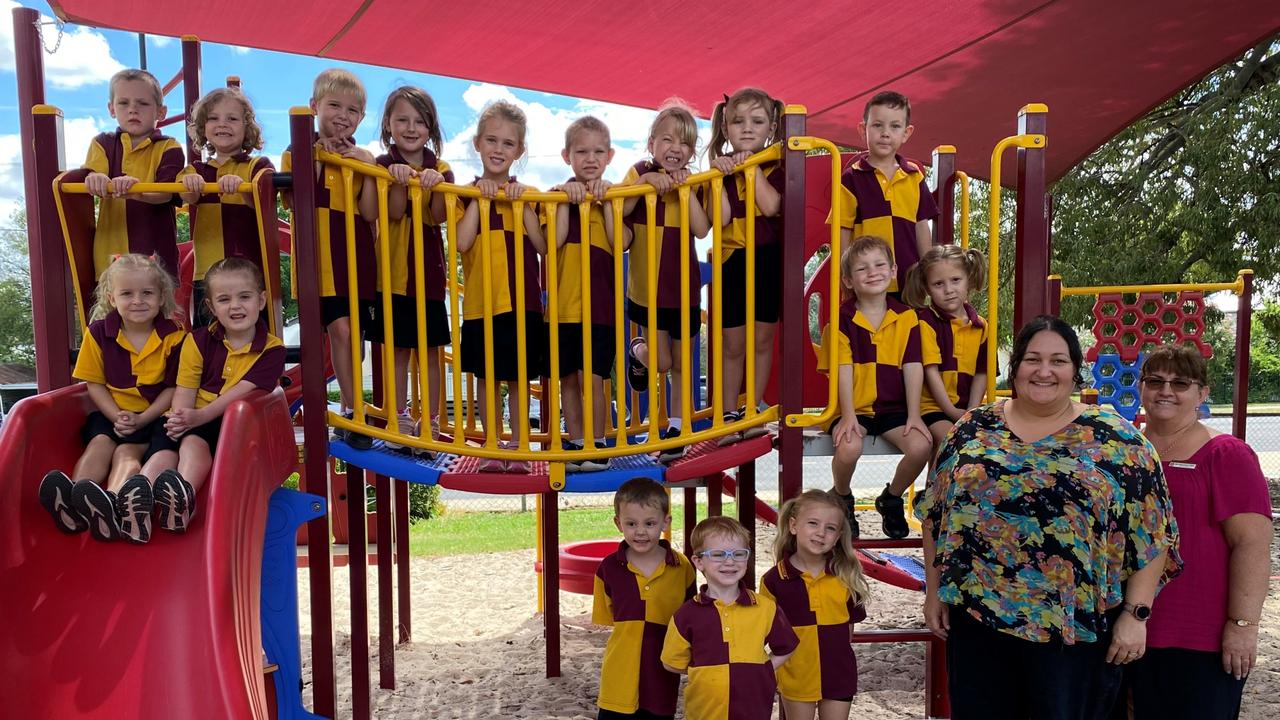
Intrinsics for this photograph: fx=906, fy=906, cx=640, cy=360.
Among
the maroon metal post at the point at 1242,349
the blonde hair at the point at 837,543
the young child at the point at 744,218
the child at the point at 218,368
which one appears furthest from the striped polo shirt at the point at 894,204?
the maroon metal post at the point at 1242,349

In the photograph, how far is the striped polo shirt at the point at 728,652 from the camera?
3.06 metres

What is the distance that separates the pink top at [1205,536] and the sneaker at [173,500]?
10.1ft

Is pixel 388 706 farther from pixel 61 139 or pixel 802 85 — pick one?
pixel 802 85

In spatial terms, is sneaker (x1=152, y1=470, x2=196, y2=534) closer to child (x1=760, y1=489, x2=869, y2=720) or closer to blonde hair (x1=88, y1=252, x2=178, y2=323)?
blonde hair (x1=88, y1=252, x2=178, y2=323)

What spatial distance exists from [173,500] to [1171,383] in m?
3.19

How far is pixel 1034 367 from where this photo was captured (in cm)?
262

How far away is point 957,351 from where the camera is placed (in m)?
3.54

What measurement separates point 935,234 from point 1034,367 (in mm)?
1955

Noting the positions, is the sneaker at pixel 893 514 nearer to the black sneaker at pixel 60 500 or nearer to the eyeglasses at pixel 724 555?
the eyeglasses at pixel 724 555

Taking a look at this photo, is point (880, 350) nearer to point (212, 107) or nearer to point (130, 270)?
point (130, 270)

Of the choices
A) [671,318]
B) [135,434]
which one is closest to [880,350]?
[671,318]

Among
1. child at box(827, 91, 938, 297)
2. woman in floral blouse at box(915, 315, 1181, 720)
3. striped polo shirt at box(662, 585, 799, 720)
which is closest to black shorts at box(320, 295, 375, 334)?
striped polo shirt at box(662, 585, 799, 720)

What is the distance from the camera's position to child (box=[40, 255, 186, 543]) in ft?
10.6

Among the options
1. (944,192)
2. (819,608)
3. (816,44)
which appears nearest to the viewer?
(819,608)
